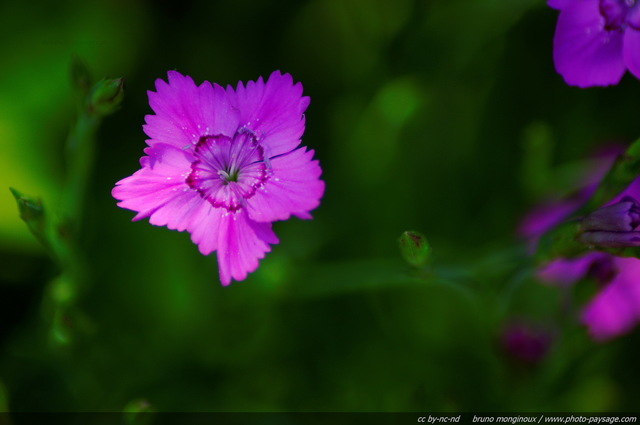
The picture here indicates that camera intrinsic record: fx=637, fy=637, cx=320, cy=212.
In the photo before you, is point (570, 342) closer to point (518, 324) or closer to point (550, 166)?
point (518, 324)

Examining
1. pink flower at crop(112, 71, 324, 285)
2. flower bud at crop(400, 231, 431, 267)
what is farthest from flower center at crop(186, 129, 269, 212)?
flower bud at crop(400, 231, 431, 267)

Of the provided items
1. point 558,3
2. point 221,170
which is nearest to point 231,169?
point 221,170

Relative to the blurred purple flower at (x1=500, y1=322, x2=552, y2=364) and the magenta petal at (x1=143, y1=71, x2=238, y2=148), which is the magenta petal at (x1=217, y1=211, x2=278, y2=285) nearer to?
the magenta petal at (x1=143, y1=71, x2=238, y2=148)

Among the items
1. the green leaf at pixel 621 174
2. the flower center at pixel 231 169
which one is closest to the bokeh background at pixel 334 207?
the green leaf at pixel 621 174

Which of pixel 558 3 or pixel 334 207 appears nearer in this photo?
pixel 558 3

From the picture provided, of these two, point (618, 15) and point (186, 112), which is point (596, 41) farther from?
point (186, 112)

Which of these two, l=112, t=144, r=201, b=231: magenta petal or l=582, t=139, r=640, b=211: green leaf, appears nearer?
l=112, t=144, r=201, b=231: magenta petal
